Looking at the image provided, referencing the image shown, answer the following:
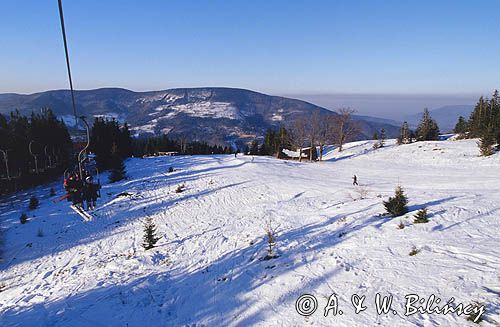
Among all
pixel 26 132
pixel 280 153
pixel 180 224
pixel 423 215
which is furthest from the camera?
pixel 280 153

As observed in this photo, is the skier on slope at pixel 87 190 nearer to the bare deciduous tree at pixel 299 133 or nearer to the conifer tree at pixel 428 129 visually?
the bare deciduous tree at pixel 299 133

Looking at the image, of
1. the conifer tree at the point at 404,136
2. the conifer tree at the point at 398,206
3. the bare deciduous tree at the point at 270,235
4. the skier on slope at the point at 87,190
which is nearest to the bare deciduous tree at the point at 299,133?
the conifer tree at the point at 404,136

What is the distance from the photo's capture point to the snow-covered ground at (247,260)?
361 inches

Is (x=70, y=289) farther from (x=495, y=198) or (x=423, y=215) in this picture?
(x=495, y=198)

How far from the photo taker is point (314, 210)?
2058 centimetres

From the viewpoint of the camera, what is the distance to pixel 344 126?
62.5 m

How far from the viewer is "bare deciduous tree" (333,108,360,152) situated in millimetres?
59094

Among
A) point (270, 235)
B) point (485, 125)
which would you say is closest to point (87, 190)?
point (270, 235)

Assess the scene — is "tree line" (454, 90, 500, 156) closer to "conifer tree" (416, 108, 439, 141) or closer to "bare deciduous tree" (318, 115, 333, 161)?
"conifer tree" (416, 108, 439, 141)

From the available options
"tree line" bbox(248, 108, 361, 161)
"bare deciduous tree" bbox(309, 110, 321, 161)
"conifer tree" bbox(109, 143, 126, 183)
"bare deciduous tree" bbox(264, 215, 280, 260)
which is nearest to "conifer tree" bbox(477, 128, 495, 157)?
"tree line" bbox(248, 108, 361, 161)

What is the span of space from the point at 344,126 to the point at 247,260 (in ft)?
182

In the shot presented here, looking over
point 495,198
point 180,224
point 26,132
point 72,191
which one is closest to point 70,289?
point 72,191

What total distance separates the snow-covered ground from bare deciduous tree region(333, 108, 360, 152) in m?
35.8

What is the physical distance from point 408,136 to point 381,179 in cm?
4498
